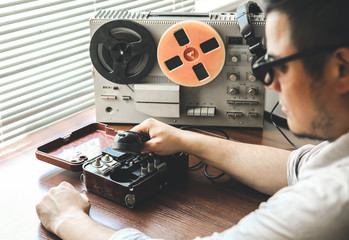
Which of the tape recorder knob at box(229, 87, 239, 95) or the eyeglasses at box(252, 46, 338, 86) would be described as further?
the tape recorder knob at box(229, 87, 239, 95)

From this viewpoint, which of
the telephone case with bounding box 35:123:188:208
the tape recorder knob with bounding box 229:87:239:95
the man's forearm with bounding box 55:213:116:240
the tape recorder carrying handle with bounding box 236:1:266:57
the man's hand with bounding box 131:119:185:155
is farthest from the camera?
the tape recorder knob with bounding box 229:87:239:95

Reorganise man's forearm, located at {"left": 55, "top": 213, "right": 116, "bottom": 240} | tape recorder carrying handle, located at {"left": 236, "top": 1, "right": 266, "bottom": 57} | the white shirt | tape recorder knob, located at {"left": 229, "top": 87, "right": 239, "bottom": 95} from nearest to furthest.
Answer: the white shirt → man's forearm, located at {"left": 55, "top": 213, "right": 116, "bottom": 240} → tape recorder carrying handle, located at {"left": 236, "top": 1, "right": 266, "bottom": 57} → tape recorder knob, located at {"left": 229, "top": 87, "right": 239, "bottom": 95}

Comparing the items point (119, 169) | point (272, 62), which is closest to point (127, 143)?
point (119, 169)

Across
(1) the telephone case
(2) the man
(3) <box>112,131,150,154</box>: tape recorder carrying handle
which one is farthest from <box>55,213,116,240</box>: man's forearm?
(3) <box>112,131,150,154</box>: tape recorder carrying handle

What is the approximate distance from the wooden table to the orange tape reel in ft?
1.03

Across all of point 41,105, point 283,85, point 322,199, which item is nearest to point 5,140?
point 41,105

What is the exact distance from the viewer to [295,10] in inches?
34.1

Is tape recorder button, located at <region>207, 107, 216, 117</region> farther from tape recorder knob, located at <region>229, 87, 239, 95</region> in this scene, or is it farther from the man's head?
the man's head

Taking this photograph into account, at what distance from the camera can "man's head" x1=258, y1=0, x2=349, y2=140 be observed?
32.8 inches

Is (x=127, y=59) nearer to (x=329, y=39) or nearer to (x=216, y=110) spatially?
(x=216, y=110)

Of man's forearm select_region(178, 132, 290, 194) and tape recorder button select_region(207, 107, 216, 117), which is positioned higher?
tape recorder button select_region(207, 107, 216, 117)

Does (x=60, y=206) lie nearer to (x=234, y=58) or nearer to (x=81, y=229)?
(x=81, y=229)

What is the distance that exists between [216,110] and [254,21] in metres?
0.34

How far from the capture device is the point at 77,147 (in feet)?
4.83
